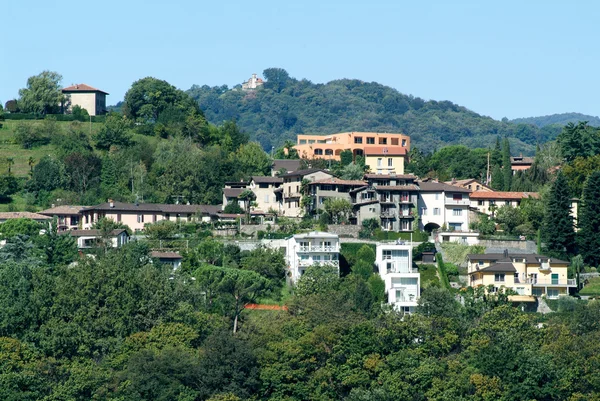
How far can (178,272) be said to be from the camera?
2761 inches

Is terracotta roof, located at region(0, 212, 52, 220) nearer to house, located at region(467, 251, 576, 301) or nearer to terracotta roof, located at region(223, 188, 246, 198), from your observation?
terracotta roof, located at region(223, 188, 246, 198)

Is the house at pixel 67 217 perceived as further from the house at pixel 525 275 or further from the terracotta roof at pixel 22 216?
the house at pixel 525 275

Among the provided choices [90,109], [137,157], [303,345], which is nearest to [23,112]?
[90,109]

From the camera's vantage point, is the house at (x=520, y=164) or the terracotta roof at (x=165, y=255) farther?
the house at (x=520, y=164)

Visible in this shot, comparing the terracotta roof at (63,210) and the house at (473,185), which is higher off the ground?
the house at (473,185)

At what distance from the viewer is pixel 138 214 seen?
3250 inches

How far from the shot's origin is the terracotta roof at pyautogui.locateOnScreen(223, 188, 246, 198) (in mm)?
86938

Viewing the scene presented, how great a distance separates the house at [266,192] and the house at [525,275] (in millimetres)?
18056

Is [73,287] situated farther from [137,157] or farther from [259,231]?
[137,157]

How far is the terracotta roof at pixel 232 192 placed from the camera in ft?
285

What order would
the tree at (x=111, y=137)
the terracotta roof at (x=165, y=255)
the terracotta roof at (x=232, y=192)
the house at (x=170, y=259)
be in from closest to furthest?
the house at (x=170, y=259)
the terracotta roof at (x=165, y=255)
the terracotta roof at (x=232, y=192)
the tree at (x=111, y=137)

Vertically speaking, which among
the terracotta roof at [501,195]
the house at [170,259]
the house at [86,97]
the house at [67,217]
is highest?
the house at [86,97]

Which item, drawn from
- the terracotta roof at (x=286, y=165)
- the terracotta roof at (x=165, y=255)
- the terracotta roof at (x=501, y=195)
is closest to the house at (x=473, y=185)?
the terracotta roof at (x=501, y=195)

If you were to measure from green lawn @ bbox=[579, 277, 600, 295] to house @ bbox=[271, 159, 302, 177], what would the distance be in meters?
28.2
